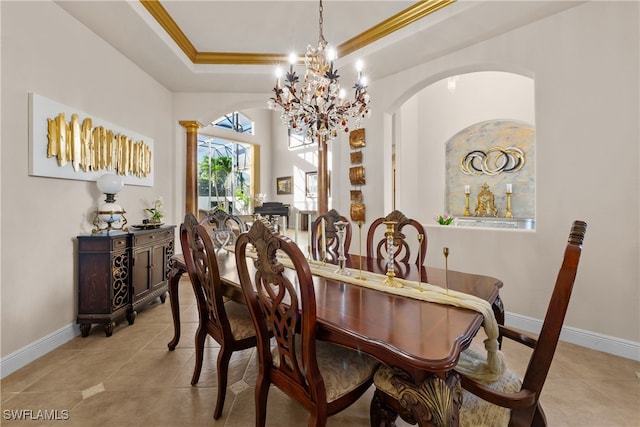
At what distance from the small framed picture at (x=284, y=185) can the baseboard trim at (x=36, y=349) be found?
342 inches

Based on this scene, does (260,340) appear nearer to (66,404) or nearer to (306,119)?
(66,404)

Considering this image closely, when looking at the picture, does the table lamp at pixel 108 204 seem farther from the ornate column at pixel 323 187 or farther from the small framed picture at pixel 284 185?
the small framed picture at pixel 284 185

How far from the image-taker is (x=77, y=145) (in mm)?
2430

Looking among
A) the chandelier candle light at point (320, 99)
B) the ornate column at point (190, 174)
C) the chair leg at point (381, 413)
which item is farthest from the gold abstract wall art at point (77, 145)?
the chair leg at point (381, 413)

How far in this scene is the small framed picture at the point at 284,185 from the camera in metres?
10.8

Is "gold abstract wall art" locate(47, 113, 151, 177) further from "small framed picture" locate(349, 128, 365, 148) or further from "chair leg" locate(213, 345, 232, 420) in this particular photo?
"small framed picture" locate(349, 128, 365, 148)

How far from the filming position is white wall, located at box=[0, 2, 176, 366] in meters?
1.93

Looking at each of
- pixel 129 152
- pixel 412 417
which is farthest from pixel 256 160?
pixel 412 417

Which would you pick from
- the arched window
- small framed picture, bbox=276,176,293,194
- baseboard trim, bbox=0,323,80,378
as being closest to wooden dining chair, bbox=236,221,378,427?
baseboard trim, bbox=0,323,80,378

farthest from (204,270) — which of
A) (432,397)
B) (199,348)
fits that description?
(432,397)

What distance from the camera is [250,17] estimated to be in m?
2.69

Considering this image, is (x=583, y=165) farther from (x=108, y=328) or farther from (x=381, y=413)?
(x=108, y=328)

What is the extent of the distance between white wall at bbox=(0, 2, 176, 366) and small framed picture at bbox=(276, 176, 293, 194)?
26.0 feet

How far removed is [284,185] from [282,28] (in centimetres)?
823
